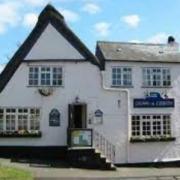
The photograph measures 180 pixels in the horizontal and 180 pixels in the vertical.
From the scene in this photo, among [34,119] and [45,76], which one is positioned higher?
[45,76]

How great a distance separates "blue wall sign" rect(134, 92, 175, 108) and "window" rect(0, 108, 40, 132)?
20.2 feet

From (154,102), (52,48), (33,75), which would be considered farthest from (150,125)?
(33,75)

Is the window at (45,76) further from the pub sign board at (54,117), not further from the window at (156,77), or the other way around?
the window at (156,77)

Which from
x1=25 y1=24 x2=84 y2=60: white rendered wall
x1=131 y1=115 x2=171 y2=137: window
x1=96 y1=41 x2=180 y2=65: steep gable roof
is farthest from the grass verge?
x1=96 y1=41 x2=180 y2=65: steep gable roof

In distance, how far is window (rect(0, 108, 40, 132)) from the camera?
2984 cm

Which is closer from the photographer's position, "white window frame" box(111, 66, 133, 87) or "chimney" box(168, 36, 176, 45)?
"white window frame" box(111, 66, 133, 87)

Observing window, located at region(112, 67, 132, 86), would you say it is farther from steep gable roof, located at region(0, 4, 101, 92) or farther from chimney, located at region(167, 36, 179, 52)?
chimney, located at region(167, 36, 179, 52)

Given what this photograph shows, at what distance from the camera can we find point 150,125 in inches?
1236

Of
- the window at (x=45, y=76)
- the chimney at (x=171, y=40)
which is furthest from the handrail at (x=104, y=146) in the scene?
the chimney at (x=171, y=40)

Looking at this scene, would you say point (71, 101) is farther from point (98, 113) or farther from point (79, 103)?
point (98, 113)

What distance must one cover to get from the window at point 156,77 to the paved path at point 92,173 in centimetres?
596

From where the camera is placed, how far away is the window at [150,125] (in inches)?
1227

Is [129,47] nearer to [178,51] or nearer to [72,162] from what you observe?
[178,51]

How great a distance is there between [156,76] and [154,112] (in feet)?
7.49
